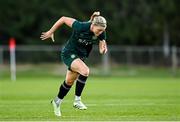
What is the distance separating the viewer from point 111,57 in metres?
49.7

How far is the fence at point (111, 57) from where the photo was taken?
48875 millimetres

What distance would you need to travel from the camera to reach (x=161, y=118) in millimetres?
13078

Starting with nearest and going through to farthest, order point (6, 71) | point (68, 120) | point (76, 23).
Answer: point (68, 120) < point (76, 23) < point (6, 71)

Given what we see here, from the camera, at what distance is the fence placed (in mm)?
48875

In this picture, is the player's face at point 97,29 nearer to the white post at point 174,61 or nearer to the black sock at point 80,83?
the black sock at point 80,83

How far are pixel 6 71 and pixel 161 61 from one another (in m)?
11.2

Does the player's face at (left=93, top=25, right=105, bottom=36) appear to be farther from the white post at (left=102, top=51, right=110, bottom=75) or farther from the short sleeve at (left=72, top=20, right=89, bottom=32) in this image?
the white post at (left=102, top=51, right=110, bottom=75)

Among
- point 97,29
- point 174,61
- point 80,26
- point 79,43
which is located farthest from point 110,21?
point 97,29

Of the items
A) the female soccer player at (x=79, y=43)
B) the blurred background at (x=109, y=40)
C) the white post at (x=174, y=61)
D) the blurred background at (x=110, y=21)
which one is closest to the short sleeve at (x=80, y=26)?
the female soccer player at (x=79, y=43)

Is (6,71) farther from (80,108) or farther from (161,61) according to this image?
(80,108)

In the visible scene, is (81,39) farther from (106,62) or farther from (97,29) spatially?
(106,62)

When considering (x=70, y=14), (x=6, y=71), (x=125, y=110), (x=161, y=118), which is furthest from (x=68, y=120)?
(x=70, y=14)

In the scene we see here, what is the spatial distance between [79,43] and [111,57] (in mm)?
35738

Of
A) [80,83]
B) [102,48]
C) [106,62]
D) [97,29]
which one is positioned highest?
[97,29]
